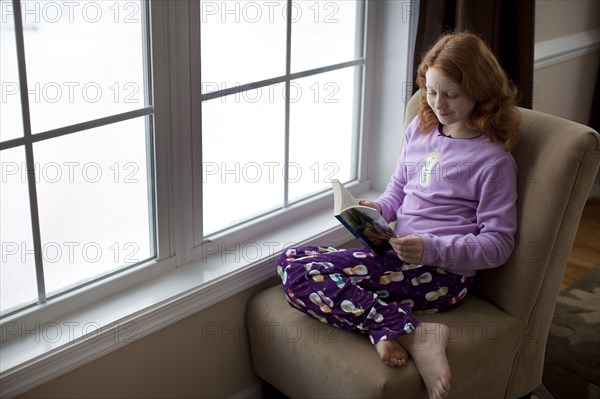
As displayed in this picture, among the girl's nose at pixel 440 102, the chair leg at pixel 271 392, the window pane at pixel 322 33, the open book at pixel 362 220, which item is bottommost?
the chair leg at pixel 271 392

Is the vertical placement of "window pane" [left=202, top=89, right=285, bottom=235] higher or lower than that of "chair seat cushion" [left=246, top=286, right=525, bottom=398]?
higher

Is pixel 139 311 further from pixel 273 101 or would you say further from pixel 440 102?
pixel 440 102

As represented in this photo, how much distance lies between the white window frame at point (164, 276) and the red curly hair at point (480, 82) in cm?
52

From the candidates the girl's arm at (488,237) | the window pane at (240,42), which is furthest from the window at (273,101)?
the girl's arm at (488,237)

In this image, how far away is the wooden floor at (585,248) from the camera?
3146 millimetres

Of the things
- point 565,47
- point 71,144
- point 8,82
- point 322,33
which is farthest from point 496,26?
point 8,82

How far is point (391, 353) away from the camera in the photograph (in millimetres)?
1854

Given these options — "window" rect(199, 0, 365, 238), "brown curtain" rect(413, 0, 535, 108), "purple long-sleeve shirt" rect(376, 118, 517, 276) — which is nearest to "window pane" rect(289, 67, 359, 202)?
"window" rect(199, 0, 365, 238)

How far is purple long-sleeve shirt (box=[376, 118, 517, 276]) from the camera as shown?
6.44 feet

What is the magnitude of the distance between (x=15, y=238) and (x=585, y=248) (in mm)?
2451

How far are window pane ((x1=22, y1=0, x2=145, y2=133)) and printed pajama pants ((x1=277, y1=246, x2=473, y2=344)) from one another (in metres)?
0.58

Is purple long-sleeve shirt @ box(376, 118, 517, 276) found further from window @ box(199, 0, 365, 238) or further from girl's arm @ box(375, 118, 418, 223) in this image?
window @ box(199, 0, 365, 238)

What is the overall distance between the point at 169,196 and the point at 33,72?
497mm

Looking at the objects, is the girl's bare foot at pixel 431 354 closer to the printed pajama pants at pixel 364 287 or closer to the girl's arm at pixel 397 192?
the printed pajama pants at pixel 364 287
